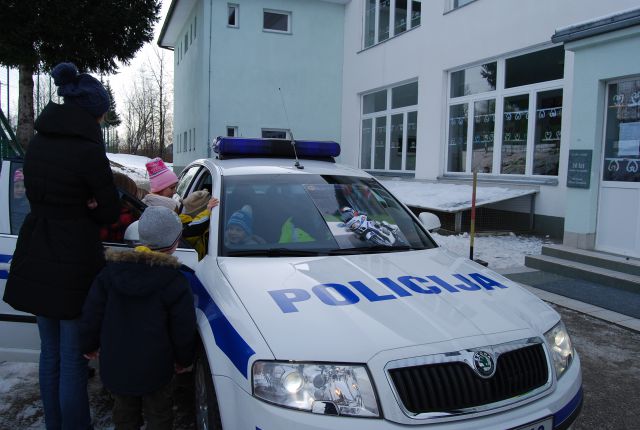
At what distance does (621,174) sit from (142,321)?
249 inches

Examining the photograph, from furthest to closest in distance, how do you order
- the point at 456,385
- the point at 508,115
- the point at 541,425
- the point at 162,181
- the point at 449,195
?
1. the point at 508,115
2. the point at 449,195
3. the point at 162,181
4. the point at 541,425
5. the point at 456,385

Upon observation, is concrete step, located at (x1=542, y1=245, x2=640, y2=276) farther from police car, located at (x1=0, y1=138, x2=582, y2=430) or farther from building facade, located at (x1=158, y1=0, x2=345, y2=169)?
building facade, located at (x1=158, y1=0, x2=345, y2=169)

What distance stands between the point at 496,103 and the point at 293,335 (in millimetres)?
10417

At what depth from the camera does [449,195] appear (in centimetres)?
1066

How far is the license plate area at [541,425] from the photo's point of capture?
207 centimetres

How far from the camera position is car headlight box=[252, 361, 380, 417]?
1.91 m

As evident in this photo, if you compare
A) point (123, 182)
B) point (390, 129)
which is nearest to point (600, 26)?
point (123, 182)

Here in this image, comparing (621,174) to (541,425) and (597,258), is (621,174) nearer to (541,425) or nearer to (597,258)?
(597,258)

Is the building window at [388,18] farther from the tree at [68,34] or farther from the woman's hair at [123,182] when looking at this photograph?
the woman's hair at [123,182]

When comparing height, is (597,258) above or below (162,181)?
below

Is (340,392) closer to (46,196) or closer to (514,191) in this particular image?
(46,196)

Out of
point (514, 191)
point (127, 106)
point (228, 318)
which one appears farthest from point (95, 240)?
point (127, 106)

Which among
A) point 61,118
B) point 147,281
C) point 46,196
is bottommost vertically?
point 147,281

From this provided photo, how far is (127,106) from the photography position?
43.3 metres
